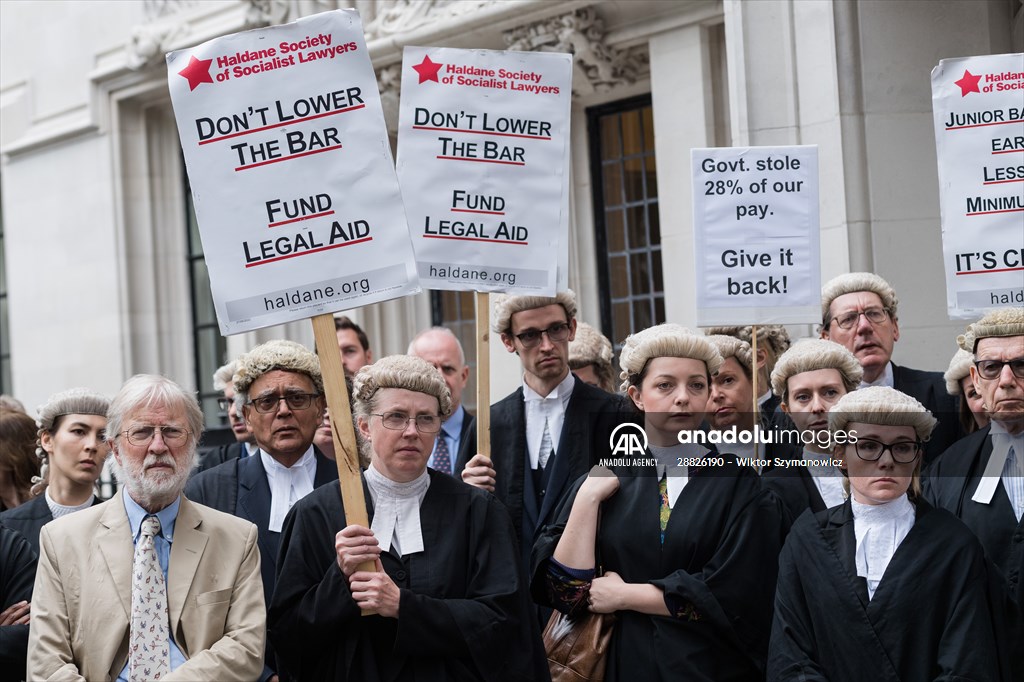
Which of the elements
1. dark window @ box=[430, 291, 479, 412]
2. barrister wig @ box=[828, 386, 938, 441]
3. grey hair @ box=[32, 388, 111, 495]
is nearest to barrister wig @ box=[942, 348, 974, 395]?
barrister wig @ box=[828, 386, 938, 441]

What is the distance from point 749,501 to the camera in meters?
4.51

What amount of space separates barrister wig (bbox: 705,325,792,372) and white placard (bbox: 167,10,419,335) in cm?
214

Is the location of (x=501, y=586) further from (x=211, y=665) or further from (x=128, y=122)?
(x=128, y=122)

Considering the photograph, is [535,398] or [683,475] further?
[535,398]

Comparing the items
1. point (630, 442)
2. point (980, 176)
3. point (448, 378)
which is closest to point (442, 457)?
point (448, 378)

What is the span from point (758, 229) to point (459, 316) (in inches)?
254

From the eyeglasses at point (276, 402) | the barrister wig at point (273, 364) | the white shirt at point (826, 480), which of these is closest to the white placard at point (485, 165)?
the barrister wig at point (273, 364)

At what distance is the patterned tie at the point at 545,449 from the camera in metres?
5.87

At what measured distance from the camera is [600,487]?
180 inches

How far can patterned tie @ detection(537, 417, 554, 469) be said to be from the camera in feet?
19.2

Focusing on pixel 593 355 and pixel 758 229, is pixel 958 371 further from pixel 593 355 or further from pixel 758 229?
pixel 593 355

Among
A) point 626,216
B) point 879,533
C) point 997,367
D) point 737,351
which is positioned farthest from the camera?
point 626,216

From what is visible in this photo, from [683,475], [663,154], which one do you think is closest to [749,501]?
[683,475]

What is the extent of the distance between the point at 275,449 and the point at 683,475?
177 centimetres
